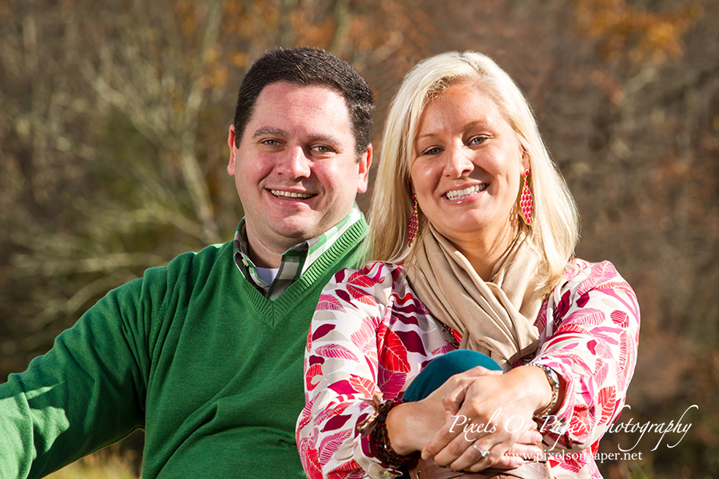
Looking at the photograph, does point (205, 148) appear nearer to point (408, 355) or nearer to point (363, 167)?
point (363, 167)

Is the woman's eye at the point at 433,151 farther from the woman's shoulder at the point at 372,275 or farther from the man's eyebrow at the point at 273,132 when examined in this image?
the man's eyebrow at the point at 273,132

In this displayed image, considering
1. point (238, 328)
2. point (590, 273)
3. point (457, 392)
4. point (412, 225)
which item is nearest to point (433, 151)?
point (412, 225)

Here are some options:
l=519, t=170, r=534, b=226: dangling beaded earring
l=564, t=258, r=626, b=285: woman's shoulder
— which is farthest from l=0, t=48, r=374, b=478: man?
l=564, t=258, r=626, b=285: woman's shoulder

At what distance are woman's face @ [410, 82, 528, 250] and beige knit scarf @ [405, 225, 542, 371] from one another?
7 centimetres

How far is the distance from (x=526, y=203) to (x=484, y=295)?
0.31 meters

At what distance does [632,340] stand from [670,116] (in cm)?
844

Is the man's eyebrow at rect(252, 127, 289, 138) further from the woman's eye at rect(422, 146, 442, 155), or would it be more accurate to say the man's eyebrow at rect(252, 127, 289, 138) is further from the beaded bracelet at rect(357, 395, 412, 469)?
the beaded bracelet at rect(357, 395, 412, 469)

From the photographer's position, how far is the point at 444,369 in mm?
1481

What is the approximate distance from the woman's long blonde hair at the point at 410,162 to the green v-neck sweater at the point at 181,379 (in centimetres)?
38

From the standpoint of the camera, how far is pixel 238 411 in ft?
7.15

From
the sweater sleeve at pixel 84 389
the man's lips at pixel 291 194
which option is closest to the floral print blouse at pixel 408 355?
the man's lips at pixel 291 194

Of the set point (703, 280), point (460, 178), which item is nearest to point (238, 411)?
point (460, 178)

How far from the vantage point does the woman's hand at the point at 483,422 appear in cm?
135

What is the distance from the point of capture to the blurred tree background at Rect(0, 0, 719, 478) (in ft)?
25.5
